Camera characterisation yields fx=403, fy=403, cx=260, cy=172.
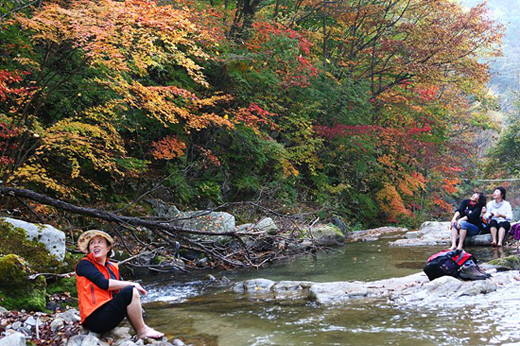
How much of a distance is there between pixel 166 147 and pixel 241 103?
3.29 meters

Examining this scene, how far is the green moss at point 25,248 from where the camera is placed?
16.8 feet

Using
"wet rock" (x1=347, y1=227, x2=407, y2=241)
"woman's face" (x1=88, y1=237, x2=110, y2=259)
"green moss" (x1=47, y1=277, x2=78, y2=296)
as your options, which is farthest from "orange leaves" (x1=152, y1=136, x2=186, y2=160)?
"wet rock" (x1=347, y1=227, x2=407, y2=241)

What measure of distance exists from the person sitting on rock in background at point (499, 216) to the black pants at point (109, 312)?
7503 mm

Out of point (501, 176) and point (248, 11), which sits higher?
point (248, 11)

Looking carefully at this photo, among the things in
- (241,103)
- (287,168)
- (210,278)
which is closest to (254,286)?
(210,278)

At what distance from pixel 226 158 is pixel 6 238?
8.17 metres

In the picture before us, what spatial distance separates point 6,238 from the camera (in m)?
5.17

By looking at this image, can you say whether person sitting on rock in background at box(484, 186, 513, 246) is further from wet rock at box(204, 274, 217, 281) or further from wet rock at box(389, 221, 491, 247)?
wet rock at box(204, 274, 217, 281)

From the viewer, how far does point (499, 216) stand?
818 centimetres

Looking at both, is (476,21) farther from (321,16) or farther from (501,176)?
(501,176)

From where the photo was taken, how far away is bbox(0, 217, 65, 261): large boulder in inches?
211

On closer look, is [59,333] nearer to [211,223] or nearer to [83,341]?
[83,341]

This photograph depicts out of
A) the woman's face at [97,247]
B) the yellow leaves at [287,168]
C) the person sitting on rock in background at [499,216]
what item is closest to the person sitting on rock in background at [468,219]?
the person sitting on rock in background at [499,216]

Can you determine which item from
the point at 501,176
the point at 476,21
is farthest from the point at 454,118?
the point at 476,21
